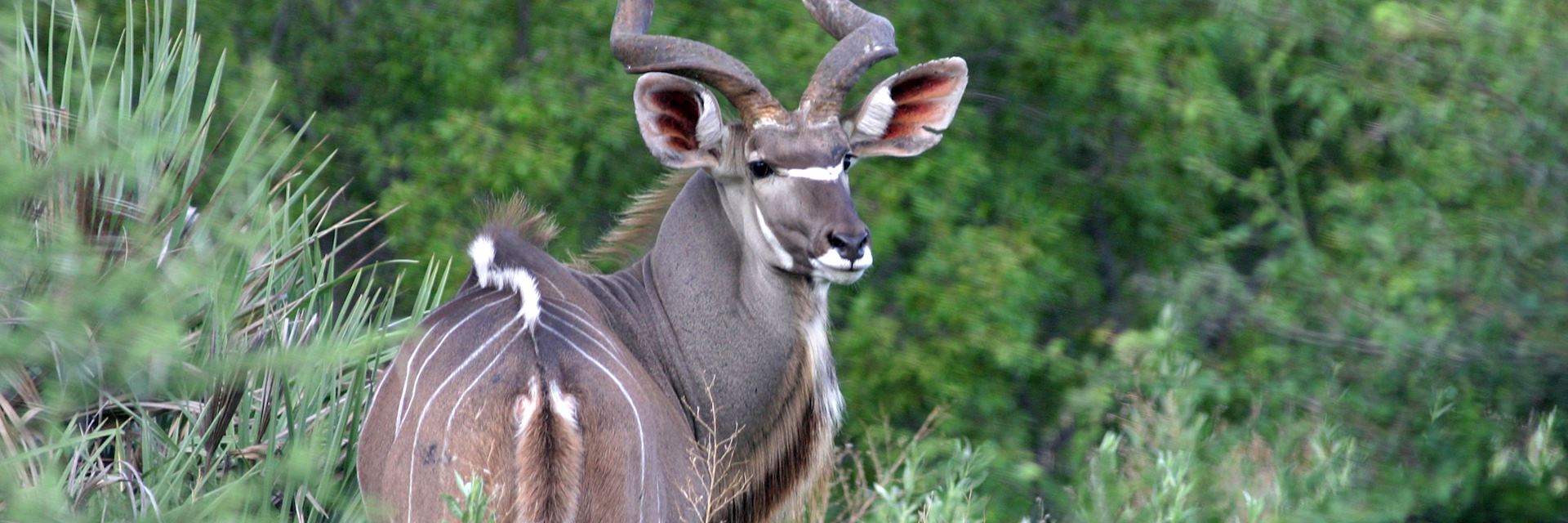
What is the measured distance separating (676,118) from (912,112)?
2.32 feet

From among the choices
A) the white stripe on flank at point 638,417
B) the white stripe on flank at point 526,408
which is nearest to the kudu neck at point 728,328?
the white stripe on flank at point 638,417

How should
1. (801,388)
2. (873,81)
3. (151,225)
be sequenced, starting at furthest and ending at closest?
(873,81), (801,388), (151,225)

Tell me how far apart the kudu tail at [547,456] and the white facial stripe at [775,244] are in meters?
1.02

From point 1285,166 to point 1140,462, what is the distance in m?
3.49

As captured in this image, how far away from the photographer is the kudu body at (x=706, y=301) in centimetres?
356

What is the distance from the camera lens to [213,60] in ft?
26.0

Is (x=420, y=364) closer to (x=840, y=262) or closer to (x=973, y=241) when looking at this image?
(x=840, y=262)

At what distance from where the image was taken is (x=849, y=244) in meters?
4.09

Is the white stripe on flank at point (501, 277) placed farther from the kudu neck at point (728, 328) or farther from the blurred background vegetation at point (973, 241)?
the kudu neck at point (728, 328)

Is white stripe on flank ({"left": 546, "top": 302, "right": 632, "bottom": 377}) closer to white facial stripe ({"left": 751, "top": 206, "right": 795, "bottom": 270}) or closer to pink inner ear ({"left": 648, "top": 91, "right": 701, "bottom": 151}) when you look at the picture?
white facial stripe ({"left": 751, "top": 206, "right": 795, "bottom": 270})

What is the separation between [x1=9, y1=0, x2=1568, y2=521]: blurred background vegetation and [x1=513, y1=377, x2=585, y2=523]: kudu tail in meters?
0.38

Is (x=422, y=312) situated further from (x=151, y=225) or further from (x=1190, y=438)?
(x=1190, y=438)

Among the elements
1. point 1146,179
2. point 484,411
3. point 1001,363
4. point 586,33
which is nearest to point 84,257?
point 484,411

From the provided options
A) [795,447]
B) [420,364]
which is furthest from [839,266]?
[420,364]
